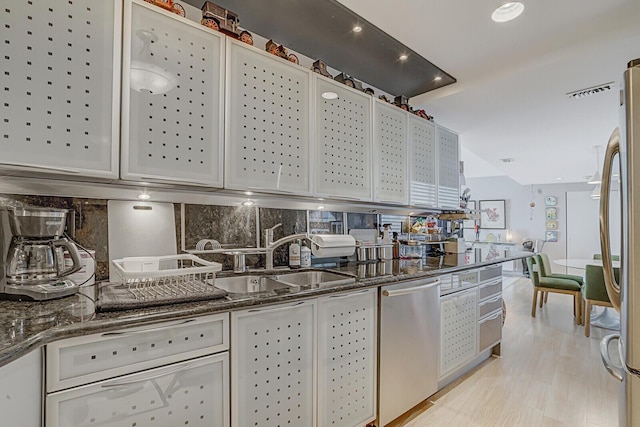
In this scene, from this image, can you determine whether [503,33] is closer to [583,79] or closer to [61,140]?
[583,79]

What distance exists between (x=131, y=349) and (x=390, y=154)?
2135 millimetres

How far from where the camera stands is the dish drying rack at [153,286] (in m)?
1.16

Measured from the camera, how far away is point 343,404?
1658 mm

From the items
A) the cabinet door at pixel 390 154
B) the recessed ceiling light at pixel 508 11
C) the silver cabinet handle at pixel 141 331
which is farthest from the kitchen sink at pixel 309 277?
the recessed ceiling light at pixel 508 11

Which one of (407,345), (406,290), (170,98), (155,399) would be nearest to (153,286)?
(155,399)

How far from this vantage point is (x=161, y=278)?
145 cm

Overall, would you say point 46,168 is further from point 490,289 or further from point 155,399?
point 490,289

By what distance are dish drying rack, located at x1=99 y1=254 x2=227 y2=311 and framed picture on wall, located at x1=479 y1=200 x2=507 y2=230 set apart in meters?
8.62

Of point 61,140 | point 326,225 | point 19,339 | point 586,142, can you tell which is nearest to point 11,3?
point 61,140

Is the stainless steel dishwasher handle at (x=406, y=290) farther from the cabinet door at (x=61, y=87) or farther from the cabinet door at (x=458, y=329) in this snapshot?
the cabinet door at (x=61, y=87)

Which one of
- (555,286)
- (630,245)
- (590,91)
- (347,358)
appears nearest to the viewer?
(630,245)

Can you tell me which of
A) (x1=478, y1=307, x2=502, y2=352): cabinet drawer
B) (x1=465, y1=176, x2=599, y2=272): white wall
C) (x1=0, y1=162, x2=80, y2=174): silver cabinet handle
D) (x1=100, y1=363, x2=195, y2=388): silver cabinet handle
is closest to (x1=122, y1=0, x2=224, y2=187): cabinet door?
(x1=0, y1=162, x2=80, y2=174): silver cabinet handle

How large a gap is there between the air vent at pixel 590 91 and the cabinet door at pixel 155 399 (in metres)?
3.57

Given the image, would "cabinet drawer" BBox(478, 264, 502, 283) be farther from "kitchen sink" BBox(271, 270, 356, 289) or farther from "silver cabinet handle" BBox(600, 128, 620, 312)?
"silver cabinet handle" BBox(600, 128, 620, 312)
